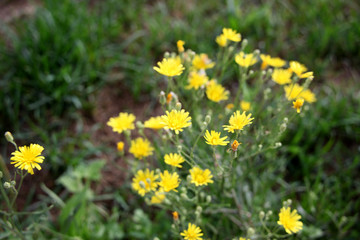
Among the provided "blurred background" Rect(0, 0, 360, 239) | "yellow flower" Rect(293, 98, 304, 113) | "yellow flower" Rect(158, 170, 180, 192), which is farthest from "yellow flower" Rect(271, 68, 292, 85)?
"yellow flower" Rect(158, 170, 180, 192)

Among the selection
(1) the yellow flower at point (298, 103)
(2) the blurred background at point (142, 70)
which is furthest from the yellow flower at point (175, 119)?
(2) the blurred background at point (142, 70)

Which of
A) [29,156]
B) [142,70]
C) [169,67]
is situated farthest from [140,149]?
[142,70]

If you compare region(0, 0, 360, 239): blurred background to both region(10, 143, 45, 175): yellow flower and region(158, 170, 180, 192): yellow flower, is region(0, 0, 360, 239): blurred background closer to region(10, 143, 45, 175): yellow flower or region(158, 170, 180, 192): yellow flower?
region(158, 170, 180, 192): yellow flower

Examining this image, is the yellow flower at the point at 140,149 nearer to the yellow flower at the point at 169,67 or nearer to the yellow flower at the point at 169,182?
the yellow flower at the point at 169,182

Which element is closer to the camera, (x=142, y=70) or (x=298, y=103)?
(x=298, y=103)

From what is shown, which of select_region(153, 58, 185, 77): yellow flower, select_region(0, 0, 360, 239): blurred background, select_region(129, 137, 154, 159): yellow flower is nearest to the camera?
select_region(153, 58, 185, 77): yellow flower

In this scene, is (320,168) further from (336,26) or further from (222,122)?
(336,26)

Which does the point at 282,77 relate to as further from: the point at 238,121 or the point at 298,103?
the point at 238,121

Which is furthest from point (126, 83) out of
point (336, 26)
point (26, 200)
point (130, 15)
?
point (336, 26)

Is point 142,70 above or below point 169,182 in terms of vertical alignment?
above
